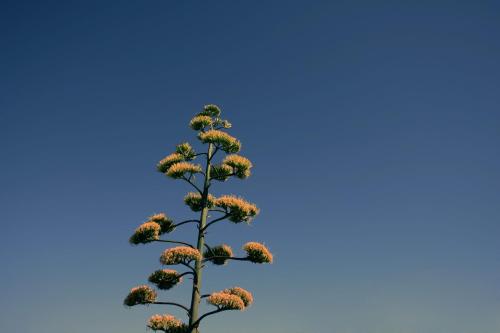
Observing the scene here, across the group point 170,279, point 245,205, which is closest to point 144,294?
point 170,279

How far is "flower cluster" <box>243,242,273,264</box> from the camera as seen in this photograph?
510 inches

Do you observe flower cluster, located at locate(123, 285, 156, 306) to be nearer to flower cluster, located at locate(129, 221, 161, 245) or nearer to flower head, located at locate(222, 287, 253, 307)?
flower cluster, located at locate(129, 221, 161, 245)

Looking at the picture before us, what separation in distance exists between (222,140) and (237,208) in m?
2.71

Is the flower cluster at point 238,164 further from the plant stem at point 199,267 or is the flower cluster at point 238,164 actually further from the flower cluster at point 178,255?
the flower cluster at point 178,255

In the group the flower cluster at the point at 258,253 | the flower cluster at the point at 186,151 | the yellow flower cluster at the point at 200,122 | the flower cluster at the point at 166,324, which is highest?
the yellow flower cluster at the point at 200,122

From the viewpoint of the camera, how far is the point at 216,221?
13516 mm

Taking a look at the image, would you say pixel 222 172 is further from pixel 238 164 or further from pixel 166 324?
pixel 166 324

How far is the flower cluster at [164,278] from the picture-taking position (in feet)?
44.6

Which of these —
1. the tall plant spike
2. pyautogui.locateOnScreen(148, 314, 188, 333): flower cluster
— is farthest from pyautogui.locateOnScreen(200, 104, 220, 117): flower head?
pyautogui.locateOnScreen(148, 314, 188, 333): flower cluster

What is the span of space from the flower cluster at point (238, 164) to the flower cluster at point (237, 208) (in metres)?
1.17

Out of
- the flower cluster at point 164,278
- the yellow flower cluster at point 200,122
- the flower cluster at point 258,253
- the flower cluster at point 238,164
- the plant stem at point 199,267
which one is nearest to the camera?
the plant stem at point 199,267

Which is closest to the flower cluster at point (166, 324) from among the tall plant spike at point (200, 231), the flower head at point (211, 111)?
the tall plant spike at point (200, 231)

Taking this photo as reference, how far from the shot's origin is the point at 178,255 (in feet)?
41.2

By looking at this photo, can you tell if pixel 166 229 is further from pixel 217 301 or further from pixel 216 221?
pixel 217 301
